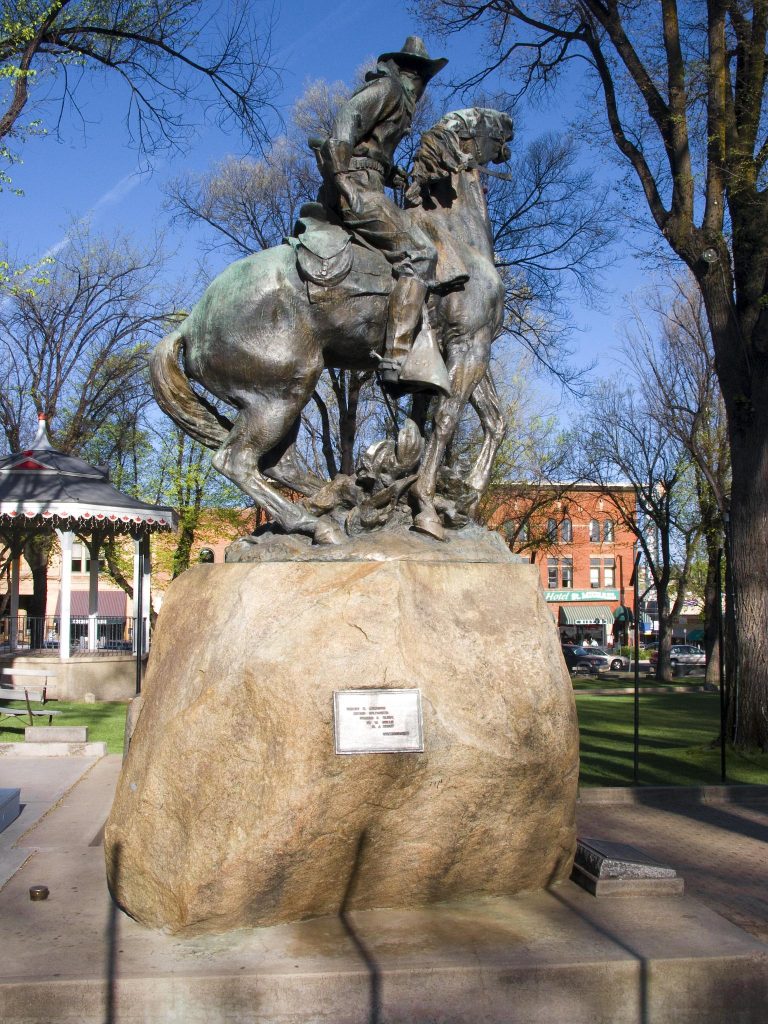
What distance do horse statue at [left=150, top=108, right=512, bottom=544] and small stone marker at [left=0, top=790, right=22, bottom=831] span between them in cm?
359

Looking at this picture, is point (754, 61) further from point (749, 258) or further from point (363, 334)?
point (363, 334)

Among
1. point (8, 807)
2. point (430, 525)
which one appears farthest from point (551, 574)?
point (430, 525)

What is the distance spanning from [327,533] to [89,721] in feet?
38.3

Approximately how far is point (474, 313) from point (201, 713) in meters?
3.00

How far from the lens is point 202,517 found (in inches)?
1410

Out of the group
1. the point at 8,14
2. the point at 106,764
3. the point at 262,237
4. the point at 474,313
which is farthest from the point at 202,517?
the point at 474,313

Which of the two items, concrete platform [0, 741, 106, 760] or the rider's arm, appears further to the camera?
concrete platform [0, 741, 106, 760]

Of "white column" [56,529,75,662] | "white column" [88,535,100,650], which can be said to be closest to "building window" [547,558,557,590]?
"white column" [88,535,100,650]

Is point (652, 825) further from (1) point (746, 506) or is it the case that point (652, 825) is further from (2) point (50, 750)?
(2) point (50, 750)

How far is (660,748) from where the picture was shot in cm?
1330

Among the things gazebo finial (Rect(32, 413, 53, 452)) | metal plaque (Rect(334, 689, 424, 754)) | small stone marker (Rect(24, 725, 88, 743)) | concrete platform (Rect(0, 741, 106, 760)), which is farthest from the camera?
gazebo finial (Rect(32, 413, 53, 452))

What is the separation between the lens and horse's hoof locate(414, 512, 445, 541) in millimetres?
5531

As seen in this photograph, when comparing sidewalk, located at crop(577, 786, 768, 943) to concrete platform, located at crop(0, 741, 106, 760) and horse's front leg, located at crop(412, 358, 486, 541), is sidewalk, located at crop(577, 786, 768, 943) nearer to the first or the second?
horse's front leg, located at crop(412, 358, 486, 541)

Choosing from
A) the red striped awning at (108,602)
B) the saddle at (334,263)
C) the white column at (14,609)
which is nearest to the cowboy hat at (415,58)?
the saddle at (334,263)
